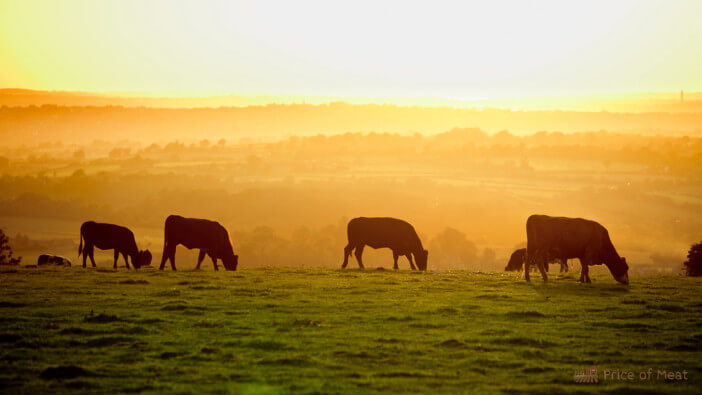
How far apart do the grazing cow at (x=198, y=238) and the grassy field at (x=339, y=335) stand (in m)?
6.14

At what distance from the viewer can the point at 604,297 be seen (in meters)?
24.4

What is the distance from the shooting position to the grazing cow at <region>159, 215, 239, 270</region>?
33.8 m

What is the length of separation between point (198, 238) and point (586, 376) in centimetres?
2284

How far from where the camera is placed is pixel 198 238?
112 feet

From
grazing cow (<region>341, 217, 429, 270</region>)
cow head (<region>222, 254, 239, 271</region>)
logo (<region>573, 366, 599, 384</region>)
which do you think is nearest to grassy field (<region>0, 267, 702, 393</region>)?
logo (<region>573, 366, 599, 384</region>)

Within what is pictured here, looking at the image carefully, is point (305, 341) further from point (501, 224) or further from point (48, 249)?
point (501, 224)

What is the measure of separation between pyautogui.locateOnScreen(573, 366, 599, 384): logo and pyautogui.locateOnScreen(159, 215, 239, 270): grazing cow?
21.5m

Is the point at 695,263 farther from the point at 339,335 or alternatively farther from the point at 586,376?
the point at 586,376

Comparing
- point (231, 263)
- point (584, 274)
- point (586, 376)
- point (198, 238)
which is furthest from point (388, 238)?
point (586, 376)

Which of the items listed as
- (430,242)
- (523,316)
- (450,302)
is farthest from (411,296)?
(430,242)

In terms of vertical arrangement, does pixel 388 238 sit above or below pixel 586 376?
below

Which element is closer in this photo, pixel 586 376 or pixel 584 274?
pixel 586 376

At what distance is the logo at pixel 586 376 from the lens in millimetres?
14109

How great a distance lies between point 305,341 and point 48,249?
10381cm
